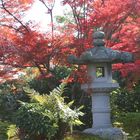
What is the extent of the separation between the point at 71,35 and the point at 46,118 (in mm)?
4109

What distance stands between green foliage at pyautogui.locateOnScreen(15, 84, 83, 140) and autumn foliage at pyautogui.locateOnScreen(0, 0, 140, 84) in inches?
116

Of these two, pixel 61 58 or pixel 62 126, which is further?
pixel 61 58

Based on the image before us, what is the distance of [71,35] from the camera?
11680 millimetres

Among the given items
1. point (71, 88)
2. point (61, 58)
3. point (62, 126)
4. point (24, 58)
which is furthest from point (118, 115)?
point (62, 126)

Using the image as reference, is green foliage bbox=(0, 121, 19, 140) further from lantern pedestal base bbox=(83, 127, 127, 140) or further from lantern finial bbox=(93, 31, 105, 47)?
lantern finial bbox=(93, 31, 105, 47)

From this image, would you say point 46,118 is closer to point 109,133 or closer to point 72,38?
point 109,133

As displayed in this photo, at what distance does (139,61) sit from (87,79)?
1.74 metres

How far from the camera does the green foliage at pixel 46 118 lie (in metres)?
7.98

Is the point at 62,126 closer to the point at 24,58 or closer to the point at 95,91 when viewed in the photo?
the point at 95,91

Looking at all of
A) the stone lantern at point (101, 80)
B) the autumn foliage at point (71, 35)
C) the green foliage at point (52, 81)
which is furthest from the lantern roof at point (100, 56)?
the green foliage at point (52, 81)

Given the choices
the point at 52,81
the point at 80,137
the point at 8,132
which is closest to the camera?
the point at 8,132

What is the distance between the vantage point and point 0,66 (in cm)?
1230

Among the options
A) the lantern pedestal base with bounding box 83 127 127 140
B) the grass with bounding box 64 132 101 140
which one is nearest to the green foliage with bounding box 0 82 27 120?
the lantern pedestal base with bounding box 83 127 127 140

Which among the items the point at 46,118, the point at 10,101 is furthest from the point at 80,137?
the point at 10,101
